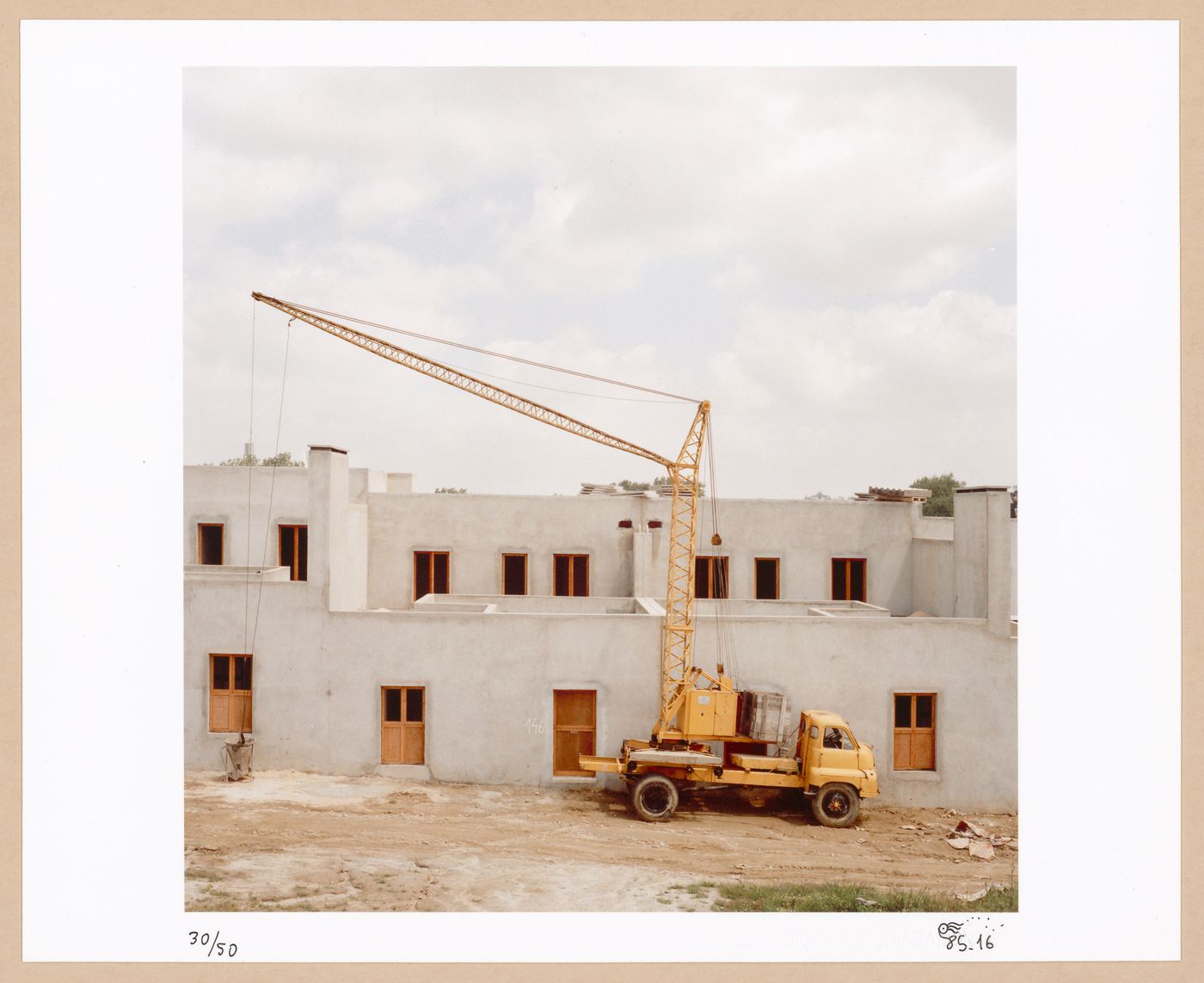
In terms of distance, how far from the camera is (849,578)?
22.2 meters

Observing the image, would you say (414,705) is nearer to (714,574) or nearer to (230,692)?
(230,692)

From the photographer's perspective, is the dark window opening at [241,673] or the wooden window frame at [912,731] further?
the dark window opening at [241,673]

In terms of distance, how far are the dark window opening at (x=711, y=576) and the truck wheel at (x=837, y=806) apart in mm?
9368

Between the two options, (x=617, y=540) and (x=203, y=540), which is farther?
(x=617, y=540)

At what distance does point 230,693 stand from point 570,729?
22.3 feet

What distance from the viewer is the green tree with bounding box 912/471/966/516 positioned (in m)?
68.3

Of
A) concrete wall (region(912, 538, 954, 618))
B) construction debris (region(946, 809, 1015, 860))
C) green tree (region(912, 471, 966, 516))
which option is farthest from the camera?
green tree (region(912, 471, 966, 516))

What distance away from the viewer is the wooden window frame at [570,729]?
1395cm

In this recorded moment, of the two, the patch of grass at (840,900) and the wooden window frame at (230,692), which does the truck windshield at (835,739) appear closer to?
the patch of grass at (840,900)

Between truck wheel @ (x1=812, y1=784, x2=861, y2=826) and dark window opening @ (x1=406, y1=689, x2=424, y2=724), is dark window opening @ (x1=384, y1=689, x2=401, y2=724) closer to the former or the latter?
dark window opening @ (x1=406, y1=689, x2=424, y2=724)

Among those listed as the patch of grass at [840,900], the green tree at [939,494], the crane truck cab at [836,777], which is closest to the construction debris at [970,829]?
the crane truck cab at [836,777]

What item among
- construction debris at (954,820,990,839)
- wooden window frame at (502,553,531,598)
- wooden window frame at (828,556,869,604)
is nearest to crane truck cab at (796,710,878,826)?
construction debris at (954,820,990,839)

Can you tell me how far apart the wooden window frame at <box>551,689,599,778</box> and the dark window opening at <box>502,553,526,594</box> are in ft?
25.8

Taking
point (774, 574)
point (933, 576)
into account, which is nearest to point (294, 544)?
point (774, 574)
